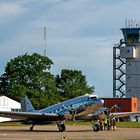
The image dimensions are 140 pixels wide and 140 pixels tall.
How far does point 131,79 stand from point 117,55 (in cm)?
716

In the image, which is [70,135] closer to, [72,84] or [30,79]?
[30,79]

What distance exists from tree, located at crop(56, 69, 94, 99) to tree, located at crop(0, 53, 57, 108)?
18.8 m

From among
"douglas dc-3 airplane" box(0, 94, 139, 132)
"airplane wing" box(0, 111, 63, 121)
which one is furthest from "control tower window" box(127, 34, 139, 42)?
"airplane wing" box(0, 111, 63, 121)

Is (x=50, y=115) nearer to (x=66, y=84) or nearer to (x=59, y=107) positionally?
(x=59, y=107)

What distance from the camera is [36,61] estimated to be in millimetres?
133750

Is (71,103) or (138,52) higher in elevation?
(138,52)

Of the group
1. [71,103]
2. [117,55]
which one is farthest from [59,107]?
[117,55]

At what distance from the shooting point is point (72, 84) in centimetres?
15938

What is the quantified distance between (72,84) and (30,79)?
28.5 m

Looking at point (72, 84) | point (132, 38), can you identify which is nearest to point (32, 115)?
point (132, 38)

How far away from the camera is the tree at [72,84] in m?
153

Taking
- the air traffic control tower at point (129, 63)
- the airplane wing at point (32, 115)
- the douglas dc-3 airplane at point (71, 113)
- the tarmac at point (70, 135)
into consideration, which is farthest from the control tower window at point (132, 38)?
the tarmac at point (70, 135)

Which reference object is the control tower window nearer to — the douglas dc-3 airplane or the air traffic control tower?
the air traffic control tower

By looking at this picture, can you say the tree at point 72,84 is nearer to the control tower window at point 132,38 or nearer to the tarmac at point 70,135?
the control tower window at point 132,38
